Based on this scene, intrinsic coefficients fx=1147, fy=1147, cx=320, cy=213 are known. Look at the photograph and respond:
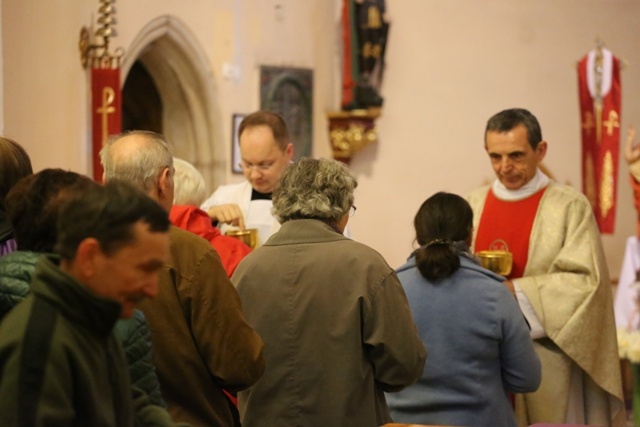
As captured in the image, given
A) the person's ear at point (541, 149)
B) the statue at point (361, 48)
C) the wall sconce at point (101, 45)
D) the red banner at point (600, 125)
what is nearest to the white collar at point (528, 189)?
the person's ear at point (541, 149)

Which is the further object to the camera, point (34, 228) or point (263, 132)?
point (263, 132)

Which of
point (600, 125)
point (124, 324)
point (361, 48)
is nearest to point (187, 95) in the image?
point (361, 48)

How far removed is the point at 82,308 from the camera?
211 cm

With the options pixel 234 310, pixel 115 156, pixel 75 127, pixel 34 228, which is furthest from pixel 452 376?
Answer: pixel 75 127

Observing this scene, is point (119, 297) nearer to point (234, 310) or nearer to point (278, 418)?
point (234, 310)

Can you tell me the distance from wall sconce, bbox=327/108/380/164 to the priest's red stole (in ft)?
13.6

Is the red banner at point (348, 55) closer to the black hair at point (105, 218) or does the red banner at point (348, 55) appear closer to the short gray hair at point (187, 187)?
the short gray hair at point (187, 187)

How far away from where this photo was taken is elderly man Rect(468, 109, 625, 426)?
5.23 meters

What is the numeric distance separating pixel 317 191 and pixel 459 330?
2.75ft

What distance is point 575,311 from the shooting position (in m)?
5.24

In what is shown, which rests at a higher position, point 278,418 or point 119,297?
point 119,297

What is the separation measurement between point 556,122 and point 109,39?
5106 mm

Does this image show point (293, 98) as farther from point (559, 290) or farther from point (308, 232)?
point (308, 232)

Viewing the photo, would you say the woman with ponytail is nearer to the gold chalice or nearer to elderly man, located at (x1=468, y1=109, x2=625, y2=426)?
the gold chalice
